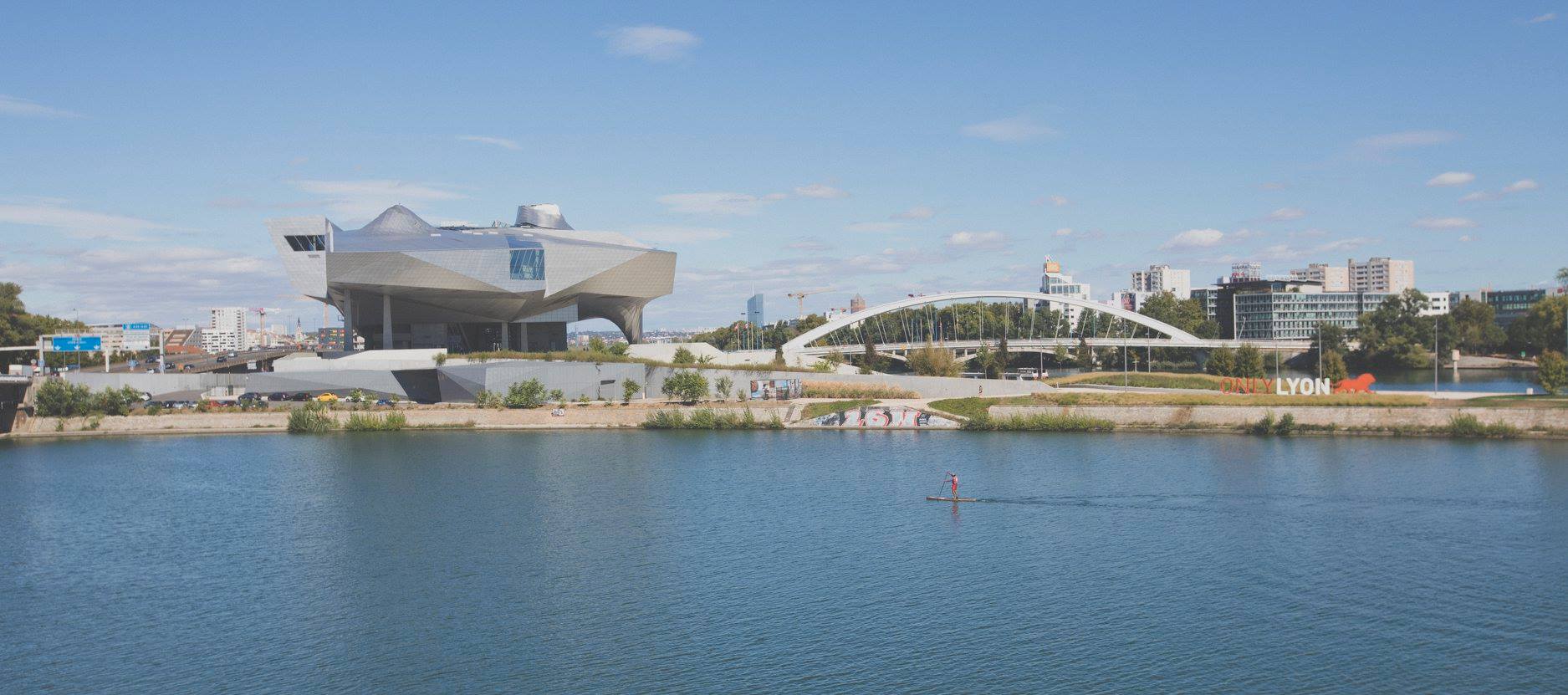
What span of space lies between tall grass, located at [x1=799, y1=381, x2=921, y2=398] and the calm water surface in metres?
17.0

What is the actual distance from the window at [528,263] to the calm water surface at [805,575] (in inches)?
1038

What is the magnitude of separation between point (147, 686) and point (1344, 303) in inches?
5959

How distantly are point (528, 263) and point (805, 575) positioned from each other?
47.9 m

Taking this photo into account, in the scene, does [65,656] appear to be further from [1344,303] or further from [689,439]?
[1344,303]

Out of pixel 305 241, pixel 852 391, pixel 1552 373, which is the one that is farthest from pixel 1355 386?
pixel 305 241

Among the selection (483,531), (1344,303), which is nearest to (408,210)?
(483,531)

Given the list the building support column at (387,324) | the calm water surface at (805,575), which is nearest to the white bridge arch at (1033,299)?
the building support column at (387,324)

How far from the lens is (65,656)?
926 inches

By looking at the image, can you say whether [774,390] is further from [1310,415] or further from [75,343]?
[75,343]

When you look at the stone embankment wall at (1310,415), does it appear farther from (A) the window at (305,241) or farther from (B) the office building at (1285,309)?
(B) the office building at (1285,309)

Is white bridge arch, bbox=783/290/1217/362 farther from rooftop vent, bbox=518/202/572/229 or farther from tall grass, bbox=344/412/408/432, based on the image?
tall grass, bbox=344/412/408/432

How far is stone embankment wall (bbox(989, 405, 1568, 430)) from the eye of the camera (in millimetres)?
50125

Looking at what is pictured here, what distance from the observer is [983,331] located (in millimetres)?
123312

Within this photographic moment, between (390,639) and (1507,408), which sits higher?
(1507,408)
